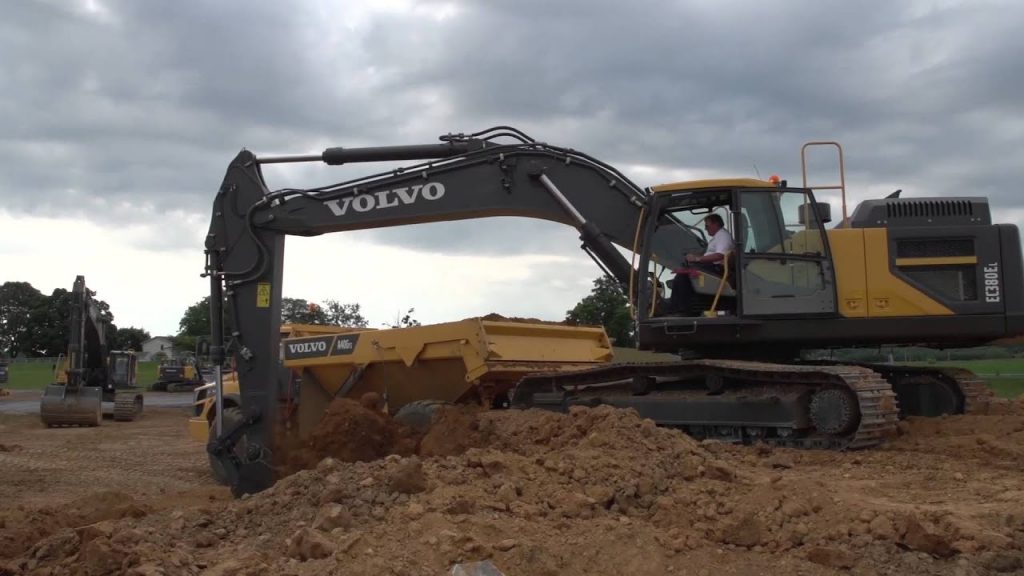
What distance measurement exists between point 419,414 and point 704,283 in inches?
126

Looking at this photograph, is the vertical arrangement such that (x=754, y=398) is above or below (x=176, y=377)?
above

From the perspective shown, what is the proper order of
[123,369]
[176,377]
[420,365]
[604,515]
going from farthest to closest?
1. [176,377]
2. [123,369]
3. [420,365]
4. [604,515]

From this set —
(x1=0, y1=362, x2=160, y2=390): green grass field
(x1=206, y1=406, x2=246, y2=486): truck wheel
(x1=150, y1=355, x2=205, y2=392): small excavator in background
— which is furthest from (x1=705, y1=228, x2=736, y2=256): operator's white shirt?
(x1=0, y1=362, x2=160, y2=390): green grass field

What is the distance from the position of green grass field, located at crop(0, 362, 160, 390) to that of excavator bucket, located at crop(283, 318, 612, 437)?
37.9 meters

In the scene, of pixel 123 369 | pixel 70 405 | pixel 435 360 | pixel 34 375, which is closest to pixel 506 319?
pixel 435 360

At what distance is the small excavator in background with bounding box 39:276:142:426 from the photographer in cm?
2122

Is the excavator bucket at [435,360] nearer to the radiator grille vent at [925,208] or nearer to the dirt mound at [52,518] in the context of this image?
the dirt mound at [52,518]

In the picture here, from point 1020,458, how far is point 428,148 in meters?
5.80

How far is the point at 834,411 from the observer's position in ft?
23.3

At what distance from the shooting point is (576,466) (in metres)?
6.01

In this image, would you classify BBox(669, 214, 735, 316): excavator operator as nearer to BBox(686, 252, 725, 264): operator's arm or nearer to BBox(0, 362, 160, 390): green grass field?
BBox(686, 252, 725, 264): operator's arm

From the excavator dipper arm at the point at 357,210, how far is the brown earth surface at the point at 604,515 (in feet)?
6.34

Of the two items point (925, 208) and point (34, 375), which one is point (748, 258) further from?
point (34, 375)

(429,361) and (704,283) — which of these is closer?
(704,283)
